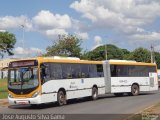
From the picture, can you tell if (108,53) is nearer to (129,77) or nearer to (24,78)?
(129,77)

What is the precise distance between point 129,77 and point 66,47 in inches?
1296

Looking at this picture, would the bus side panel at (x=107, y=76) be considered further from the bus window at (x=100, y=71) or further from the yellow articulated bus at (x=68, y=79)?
the bus window at (x=100, y=71)

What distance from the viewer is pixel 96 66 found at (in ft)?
96.7

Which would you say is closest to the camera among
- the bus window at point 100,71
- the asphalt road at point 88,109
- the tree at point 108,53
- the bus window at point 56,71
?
the asphalt road at point 88,109

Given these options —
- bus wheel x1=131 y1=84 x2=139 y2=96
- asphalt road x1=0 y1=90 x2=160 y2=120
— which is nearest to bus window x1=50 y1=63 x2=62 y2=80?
asphalt road x1=0 y1=90 x2=160 y2=120

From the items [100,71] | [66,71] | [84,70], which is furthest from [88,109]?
[100,71]

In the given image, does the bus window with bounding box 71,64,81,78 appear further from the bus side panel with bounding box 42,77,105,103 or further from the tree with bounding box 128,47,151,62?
the tree with bounding box 128,47,151,62

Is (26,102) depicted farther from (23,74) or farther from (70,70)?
(70,70)

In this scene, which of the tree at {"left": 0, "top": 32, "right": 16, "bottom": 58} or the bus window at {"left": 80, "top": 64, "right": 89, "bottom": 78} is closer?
the bus window at {"left": 80, "top": 64, "right": 89, "bottom": 78}

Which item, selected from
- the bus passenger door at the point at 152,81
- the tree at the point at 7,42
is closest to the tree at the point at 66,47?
the tree at the point at 7,42

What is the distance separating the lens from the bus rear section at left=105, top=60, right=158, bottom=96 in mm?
31375

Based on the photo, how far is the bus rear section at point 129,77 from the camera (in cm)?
3138

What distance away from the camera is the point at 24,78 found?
22.3 m

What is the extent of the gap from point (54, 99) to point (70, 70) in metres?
2.86
